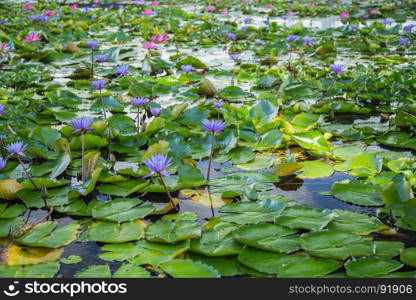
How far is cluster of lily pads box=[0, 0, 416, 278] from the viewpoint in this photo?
161cm

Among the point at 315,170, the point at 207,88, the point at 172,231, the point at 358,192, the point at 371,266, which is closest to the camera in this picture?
the point at 371,266

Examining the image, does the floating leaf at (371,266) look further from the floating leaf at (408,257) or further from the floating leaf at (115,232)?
the floating leaf at (115,232)

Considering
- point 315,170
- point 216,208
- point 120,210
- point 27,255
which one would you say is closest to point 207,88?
point 315,170

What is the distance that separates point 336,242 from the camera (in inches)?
65.0

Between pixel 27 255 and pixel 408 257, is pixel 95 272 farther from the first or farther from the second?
pixel 408 257

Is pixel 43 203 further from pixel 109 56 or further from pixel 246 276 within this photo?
pixel 109 56

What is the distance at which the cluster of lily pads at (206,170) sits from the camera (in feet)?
5.28

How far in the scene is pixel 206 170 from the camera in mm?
2416

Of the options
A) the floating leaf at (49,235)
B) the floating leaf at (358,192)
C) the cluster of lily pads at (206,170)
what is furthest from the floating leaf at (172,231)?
the floating leaf at (358,192)

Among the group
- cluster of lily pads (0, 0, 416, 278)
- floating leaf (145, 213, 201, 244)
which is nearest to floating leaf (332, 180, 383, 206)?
cluster of lily pads (0, 0, 416, 278)

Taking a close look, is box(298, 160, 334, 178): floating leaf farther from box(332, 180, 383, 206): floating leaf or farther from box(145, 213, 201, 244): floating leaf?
box(145, 213, 201, 244): floating leaf

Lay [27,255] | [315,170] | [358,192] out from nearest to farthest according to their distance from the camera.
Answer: [27,255] < [358,192] < [315,170]

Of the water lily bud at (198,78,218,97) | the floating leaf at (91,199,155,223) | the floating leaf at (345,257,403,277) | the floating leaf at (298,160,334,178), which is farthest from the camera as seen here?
the water lily bud at (198,78,218,97)

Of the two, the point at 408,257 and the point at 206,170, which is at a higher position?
the point at 408,257
